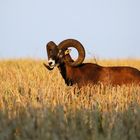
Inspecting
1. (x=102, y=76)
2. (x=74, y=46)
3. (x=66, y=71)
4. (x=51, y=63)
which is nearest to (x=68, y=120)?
(x=51, y=63)

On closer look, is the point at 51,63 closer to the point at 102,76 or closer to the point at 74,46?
the point at 74,46

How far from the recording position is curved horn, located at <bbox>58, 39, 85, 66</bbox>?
13.2 metres

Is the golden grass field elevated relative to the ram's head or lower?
lower

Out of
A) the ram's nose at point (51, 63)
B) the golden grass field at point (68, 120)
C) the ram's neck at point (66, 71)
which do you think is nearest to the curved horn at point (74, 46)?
the ram's neck at point (66, 71)

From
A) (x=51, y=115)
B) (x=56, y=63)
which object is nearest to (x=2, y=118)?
(x=51, y=115)

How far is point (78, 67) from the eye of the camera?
13289 mm

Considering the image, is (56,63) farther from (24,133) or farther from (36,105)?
(24,133)

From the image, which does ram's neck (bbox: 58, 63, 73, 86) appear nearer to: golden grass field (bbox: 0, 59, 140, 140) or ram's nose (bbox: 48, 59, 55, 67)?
ram's nose (bbox: 48, 59, 55, 67)

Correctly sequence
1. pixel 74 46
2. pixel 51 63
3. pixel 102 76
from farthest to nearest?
pixel 74 46, pixel 102 76, pixel 51 63

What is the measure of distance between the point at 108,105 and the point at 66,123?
1608 millimetres

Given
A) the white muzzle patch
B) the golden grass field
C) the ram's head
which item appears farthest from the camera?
the ram's head

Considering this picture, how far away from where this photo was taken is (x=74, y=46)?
13.6 m

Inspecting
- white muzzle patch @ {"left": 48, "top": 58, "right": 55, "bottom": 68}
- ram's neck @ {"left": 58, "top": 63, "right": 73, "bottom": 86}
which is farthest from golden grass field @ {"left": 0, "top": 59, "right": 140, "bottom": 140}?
ram's neck @ {"left": 58, "top": 63, "right": 73, "bottom": 86}

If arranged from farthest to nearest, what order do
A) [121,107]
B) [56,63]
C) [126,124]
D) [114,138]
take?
[56,63] < [121,107] < [126,124] < [114,138]
